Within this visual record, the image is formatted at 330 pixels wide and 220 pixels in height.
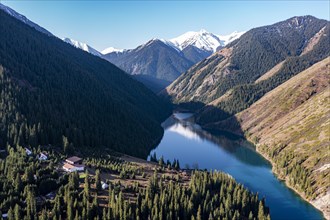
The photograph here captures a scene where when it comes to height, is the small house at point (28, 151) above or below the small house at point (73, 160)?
above

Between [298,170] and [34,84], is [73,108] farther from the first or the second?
[298,170]

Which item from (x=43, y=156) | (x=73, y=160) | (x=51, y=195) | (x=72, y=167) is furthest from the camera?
(x=43, y=156)

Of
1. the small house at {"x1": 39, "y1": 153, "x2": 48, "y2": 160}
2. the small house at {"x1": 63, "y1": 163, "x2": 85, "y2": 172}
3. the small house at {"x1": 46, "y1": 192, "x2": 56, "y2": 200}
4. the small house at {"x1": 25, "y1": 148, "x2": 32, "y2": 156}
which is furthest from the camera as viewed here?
the small house at {"x1": 25, "y1": 148, "x2": 32, "y2": 156}

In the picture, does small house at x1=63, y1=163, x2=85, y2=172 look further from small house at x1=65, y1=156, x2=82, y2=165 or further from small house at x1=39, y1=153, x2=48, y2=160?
small house at x1=39, y1=153, x2=48, y2=160

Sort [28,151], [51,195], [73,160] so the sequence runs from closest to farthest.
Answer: [51,195], [73,160], [28,151]

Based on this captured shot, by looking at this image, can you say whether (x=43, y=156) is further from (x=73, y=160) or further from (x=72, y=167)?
(x=72, y=167)

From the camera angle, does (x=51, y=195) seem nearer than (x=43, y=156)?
Yes

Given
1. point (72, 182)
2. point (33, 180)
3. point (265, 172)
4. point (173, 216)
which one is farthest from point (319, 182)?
point (33, 180)

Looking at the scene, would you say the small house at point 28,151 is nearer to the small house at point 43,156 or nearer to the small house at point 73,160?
the small house at point 43,156

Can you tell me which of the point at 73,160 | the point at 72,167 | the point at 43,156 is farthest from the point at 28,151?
the point at 72,167

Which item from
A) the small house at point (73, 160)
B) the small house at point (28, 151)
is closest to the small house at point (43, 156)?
the small house at point (28, 151)

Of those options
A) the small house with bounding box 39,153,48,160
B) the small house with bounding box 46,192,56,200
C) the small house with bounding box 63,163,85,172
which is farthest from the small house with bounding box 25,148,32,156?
the small house with bounding box 46,192,56,200
